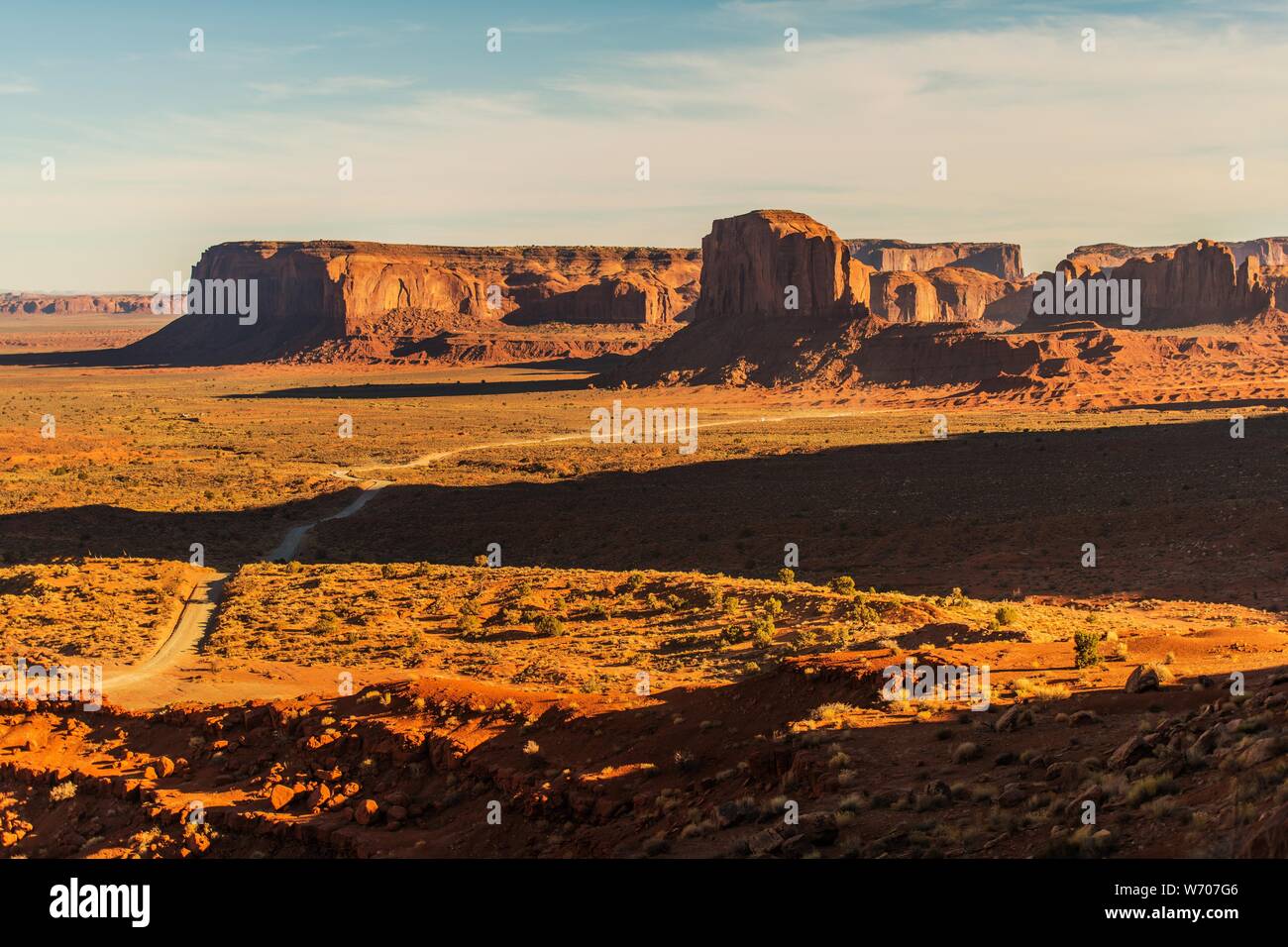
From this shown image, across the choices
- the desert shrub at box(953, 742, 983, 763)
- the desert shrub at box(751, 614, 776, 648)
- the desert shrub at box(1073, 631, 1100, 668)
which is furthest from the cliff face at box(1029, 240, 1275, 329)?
the desert shrub at box(953, 742, 983, 763)

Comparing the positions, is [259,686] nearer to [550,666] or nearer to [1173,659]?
[550,666]

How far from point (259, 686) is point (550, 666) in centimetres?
534

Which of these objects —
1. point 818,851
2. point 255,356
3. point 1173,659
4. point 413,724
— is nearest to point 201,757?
point 413,724

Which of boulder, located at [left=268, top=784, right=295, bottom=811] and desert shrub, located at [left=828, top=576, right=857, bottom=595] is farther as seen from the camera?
desert shrub, located at [left=828, top=576, right=857, bottom=595]

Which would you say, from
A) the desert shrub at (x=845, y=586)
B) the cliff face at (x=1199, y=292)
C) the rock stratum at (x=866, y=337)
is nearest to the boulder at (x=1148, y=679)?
the desert shrub at (x=845, y=586)

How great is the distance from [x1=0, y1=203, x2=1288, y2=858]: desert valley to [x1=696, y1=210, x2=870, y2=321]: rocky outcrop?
162 ft

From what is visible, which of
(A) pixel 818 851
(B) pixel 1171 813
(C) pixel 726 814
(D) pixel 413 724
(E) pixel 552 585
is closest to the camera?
(B) pixel 1171 813

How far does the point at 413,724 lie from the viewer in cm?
1680

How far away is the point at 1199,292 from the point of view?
154 meters

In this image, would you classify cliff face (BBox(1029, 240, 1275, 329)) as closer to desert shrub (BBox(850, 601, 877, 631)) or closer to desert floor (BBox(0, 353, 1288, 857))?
desert floor (BBox(0, 353, 1288, 857))

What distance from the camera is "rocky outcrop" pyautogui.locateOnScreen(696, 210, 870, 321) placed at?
129000 mm

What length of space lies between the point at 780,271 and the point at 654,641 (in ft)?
359

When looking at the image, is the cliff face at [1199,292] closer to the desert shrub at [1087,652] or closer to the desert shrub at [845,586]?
the desert shrub at [845,586]

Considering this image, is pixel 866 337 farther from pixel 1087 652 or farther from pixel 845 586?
pixel 1087 652
